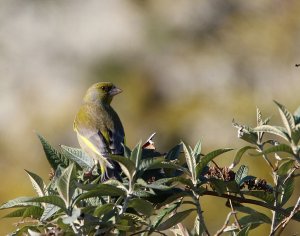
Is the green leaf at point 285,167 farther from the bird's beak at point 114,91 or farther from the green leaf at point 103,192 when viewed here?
the bird's beak at point 114,91

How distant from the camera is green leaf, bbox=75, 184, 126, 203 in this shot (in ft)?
8.89

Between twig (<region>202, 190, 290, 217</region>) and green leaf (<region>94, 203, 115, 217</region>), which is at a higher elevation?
green leaf (<region>94, 203, 115, 217</region>)

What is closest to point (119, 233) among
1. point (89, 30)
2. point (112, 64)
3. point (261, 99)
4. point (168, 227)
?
point (168, 227)

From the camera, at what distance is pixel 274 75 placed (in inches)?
575

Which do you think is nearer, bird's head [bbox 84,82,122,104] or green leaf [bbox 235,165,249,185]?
green leaf [bbox 235,165,249,185]

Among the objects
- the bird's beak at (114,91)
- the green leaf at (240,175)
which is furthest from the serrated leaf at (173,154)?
the bird's beak at (114,91)

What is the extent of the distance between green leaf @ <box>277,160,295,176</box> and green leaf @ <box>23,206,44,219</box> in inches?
32.2

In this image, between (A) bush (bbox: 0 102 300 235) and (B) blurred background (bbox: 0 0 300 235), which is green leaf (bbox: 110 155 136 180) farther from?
(B) blurred background (bbox: 0 0 300 235)

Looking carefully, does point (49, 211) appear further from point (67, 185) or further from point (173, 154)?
point (173, 154)

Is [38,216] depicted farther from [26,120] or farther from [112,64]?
[112,64]

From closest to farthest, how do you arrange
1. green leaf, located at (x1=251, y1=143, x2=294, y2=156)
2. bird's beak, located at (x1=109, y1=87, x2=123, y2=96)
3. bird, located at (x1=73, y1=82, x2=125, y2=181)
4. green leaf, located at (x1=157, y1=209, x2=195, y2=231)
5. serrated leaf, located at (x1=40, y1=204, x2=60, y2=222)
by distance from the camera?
green leaf, located at (x1=251, y1=143, x2=294, y2=156), serrated leaf, located at (x1=40, y1=204, x2=60, y2=222), green leaf, located at (x1=157, y1=209, x2=195, y2=231), bird, located at (x1=73, y1=82, x2=125, y2=181), bird's beak, located at (x1=109, y1=87, x2=123, y2=96)

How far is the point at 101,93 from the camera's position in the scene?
663cm

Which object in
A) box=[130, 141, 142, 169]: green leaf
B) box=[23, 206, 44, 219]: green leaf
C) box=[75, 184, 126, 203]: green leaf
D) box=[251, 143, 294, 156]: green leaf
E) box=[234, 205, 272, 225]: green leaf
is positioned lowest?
box=[234, 205, 272, 225]: green leaf

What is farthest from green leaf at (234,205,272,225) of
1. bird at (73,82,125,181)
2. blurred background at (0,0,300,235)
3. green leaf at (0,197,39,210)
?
blurred background at (0,0,300,235)
